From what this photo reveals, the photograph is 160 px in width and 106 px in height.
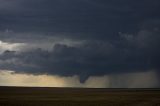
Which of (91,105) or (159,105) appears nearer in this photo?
(159,105)

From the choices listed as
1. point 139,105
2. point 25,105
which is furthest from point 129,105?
point 25,105

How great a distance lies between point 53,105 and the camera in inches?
2958

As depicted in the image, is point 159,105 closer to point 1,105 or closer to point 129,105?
point 129,105

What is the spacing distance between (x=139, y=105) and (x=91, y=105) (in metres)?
10.2

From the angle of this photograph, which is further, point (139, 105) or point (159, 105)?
point (139, 105)

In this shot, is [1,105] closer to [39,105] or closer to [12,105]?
[12,105]

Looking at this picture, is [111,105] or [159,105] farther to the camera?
[111,105]

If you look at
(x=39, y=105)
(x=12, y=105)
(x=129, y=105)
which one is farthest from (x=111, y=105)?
(x=12, y=105)

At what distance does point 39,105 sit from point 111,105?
15197mm

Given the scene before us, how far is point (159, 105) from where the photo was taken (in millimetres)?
71062

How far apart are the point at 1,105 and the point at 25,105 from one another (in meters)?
5.20

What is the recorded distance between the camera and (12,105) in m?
73.6

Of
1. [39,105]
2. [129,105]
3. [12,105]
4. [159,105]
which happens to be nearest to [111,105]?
[129,105]

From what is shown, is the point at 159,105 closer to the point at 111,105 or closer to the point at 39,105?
the point at 111,105
